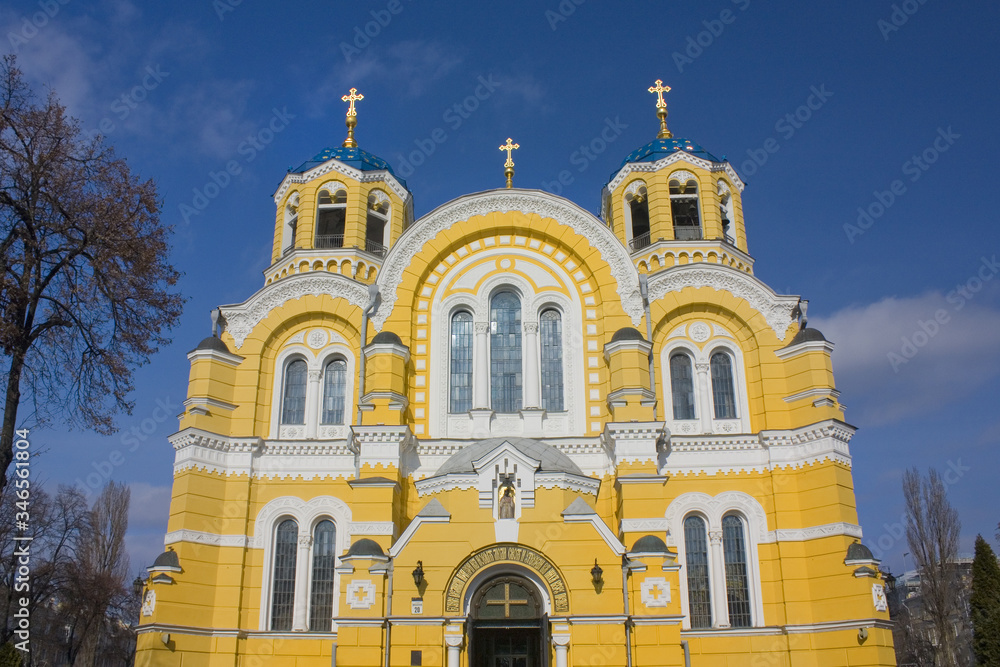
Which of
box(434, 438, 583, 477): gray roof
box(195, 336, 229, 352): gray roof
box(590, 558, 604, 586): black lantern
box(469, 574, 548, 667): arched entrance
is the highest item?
box(195, 336, 229, 352): gray roof

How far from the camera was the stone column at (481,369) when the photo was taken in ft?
77.5

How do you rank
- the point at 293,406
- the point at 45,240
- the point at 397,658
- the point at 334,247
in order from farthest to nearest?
the point at 334,247, the point at 293,406, the point at 397,658, the point at 45,240

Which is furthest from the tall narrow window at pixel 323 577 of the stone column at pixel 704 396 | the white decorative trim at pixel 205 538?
the stone column at pixel 704 396

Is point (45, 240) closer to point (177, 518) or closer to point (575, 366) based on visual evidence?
point (177, 518)

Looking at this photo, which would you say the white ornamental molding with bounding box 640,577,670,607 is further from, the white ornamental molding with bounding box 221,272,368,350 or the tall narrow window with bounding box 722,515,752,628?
the white ornamental molding with bounding box 221,272,368,350

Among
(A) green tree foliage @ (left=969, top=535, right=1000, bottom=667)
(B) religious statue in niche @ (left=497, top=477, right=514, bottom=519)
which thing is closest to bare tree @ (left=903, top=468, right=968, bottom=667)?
(A) green tree foliage @ (left=969, top=535, right=1000, bottom=667)

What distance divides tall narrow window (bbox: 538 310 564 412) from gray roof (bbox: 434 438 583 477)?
1846 millimetres

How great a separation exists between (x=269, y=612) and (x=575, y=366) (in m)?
10.5

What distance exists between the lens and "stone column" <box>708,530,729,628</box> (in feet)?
71.4

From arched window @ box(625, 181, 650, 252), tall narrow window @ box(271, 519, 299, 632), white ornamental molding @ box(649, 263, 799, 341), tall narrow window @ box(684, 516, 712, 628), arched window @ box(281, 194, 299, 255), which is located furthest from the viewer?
arched window @ box(281, 194, 299, 255)

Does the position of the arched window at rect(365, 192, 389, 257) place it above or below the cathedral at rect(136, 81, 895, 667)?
above

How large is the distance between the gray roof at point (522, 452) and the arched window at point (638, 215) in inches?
341

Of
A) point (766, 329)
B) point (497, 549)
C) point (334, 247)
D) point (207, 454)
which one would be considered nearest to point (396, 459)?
point (497, 549)

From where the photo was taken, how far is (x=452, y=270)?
25328 millimetres
